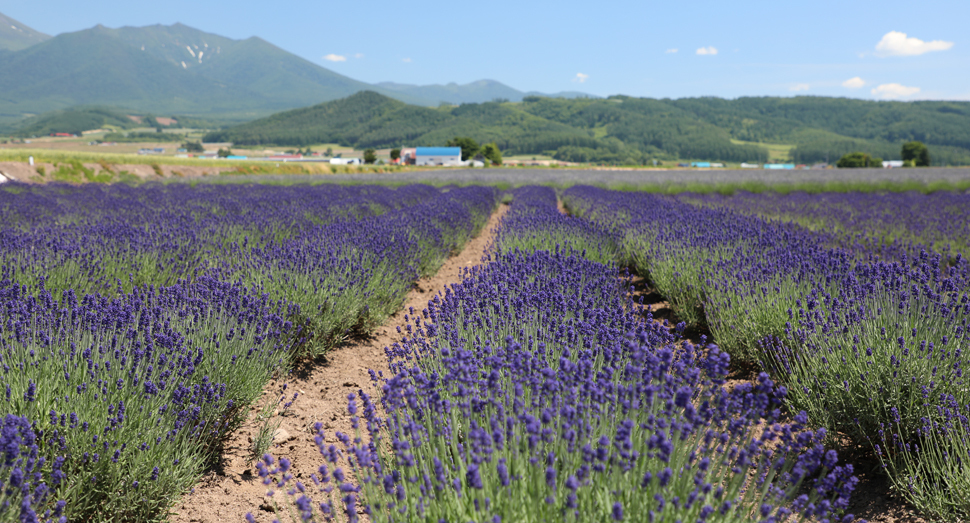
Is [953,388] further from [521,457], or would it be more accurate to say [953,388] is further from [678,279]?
[678,279]

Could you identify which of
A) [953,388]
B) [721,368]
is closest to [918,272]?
[953,388]

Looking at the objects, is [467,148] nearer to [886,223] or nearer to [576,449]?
[886,223]

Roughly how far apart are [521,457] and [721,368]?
2.13ft

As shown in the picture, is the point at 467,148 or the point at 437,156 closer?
the point at 437,156

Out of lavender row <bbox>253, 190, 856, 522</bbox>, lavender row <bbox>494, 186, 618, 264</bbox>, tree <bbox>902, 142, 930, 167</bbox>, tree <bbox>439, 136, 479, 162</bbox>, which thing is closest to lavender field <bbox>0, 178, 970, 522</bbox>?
lavender row <bbox>253, 190, 856, 522</bbox>

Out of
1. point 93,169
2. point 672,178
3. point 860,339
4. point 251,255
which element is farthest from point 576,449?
point 93,169

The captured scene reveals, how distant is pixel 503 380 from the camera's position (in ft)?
6.82

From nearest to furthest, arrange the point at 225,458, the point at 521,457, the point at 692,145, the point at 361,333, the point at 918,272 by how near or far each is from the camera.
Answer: the point at 521,457 < the point at 225,458 < the point at 918,272 < the point at 361,333 < the point at 692,145

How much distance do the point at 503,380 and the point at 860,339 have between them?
1.88 m

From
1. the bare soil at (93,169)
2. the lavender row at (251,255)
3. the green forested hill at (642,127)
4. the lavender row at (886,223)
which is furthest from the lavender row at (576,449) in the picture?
the green forested hill at (642,127)

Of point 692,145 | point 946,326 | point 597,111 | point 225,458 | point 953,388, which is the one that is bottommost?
point 225,458

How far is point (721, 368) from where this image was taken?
1479 mm

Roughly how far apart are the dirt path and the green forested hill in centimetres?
→ 11453

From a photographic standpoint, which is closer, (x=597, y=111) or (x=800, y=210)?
(x=800, y=210)
